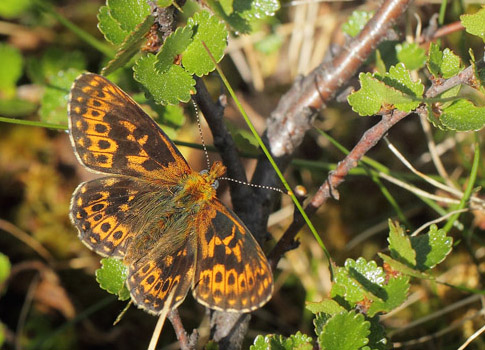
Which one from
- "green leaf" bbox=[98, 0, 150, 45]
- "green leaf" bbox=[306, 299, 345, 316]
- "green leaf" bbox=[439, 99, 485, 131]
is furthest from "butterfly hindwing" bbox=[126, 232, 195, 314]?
"green leaf" bbox=[439, 99, 485, 131]

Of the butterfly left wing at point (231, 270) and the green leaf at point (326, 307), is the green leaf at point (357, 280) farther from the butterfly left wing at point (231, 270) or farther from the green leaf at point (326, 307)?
the butterfly left wing at point (231, 270)

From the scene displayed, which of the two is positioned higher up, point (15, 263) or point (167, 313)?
point (167, 313)

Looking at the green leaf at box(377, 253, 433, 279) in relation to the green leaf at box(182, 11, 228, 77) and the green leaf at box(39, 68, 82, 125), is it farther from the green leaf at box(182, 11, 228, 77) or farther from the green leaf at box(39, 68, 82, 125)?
the green leaf at box(39, 68, 82, 125)

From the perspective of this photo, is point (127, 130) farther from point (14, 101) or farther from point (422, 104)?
point (14, 101)

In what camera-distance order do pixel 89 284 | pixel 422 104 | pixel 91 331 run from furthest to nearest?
pixel 89 284
pixel 91 331
pixel 422 104

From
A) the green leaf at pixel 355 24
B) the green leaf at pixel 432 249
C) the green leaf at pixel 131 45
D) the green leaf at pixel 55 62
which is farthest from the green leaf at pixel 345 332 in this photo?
the green leaf at pixel 55 62

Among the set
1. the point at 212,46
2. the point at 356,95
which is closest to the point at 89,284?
the point at 212,46

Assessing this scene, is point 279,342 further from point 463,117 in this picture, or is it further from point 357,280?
point 463,117

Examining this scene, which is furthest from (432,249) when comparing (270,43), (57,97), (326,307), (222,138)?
(270,43)
